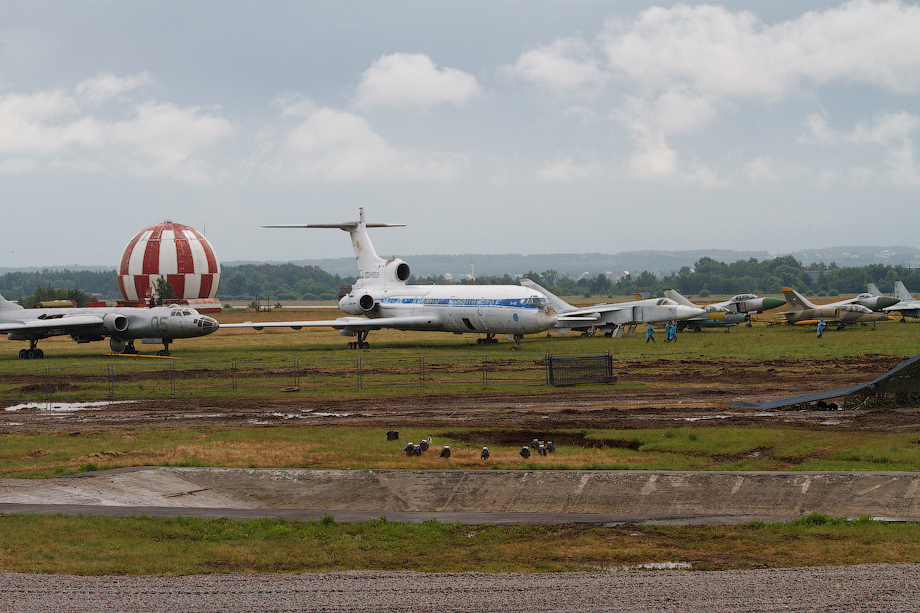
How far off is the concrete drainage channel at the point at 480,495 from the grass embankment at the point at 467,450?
924 millimetres

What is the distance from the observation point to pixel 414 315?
44.8 metres

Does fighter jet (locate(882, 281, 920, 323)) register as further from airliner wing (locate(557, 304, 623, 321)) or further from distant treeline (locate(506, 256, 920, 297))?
distant treeline (locate(506, 256, 920, 297))

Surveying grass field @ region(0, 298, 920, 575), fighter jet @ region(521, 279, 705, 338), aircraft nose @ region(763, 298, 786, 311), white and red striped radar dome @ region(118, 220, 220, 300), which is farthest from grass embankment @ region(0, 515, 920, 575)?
white and red striped radar dome @ region(118, 220, 220, 300)

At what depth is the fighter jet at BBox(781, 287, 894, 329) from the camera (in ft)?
164

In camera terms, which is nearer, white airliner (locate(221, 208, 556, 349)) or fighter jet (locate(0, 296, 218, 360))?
white airliner (locate(221, 208, 556, 349))

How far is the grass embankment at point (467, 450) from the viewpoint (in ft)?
46.4

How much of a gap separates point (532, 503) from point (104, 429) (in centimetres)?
1186

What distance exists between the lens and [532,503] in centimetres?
1210

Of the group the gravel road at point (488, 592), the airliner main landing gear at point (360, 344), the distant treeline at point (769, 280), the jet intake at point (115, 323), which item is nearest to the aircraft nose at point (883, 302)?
the airliner main landing gear at point (360, 344)

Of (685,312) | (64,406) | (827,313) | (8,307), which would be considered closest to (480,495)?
(64,406)

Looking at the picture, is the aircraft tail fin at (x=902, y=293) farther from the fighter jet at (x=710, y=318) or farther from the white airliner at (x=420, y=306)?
the white airliner at (x=420, y=306)

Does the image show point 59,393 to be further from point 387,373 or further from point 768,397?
point 768,397

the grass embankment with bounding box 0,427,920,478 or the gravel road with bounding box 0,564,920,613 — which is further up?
the gravel road with bounding box 0,564,920,613

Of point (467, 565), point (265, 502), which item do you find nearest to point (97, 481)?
point (265, 502)
